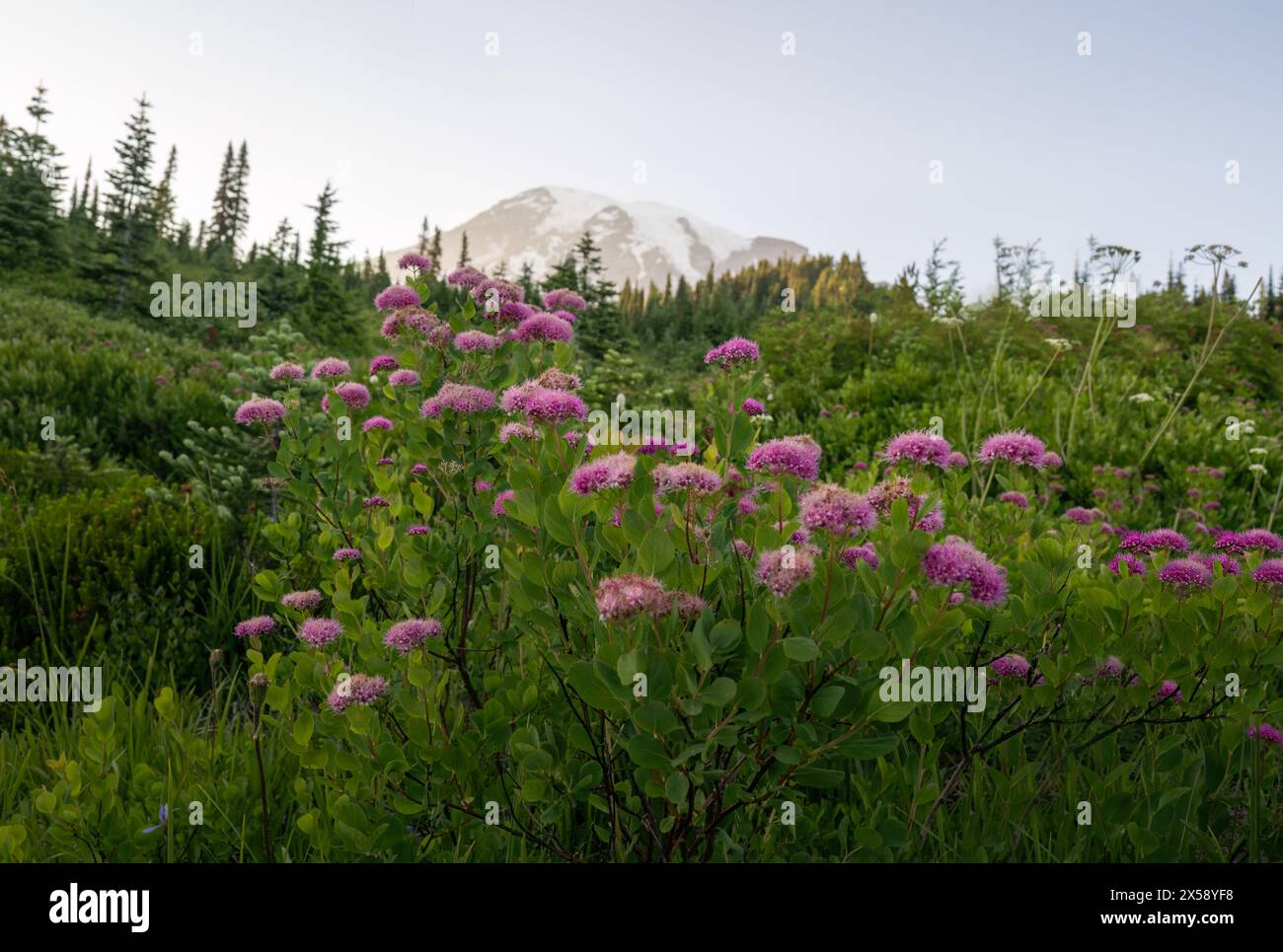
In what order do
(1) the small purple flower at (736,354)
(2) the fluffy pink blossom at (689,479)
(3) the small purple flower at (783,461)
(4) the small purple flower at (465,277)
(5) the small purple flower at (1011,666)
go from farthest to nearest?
1. (4) the small purple flower at (465,277)
2. (1) the small purple flower at (736,354)
3. (5) the small purple flower at (1011,666)
4. (3) the small purple flower at (783,461)
5. (2) the fluffy pink blossom at (689,479)

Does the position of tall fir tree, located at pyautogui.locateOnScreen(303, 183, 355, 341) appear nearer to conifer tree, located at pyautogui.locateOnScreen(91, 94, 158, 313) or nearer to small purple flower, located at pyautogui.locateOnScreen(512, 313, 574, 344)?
conifer tree, located at pyautogui.locateOnScreen(91, 94, 158, 313)

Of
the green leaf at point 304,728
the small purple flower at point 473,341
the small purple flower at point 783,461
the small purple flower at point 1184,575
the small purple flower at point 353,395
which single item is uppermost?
the small purple flower at point 473,341

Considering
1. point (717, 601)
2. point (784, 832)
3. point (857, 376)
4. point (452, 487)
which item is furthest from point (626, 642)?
point (857, 376)

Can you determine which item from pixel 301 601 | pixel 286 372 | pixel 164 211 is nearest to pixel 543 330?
pixel 286 372

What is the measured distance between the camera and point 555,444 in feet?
6.93

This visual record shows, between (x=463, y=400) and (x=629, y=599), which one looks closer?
(x=629, y=599)

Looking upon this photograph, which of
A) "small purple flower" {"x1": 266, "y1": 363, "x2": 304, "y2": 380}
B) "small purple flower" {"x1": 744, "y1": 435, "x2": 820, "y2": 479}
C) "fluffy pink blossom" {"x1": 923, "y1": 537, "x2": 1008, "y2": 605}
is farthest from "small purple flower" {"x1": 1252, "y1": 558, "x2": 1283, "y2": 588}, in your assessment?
"small purple flower" {"x1": 266, "y1": 363, "x2": 304, "y2": 380}

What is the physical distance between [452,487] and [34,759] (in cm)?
216

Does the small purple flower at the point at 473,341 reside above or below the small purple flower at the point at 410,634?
above

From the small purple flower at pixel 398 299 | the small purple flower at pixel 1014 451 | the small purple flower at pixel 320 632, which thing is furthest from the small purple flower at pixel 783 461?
the small purple flower at pixel 398 299

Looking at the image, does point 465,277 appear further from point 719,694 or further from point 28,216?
point 28,216

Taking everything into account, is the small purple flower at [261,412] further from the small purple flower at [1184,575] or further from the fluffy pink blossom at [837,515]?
the small purple flower at [1184,575]
